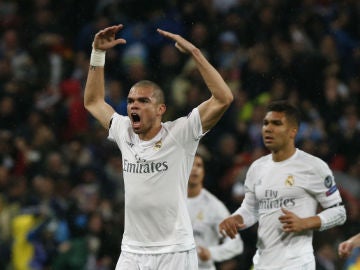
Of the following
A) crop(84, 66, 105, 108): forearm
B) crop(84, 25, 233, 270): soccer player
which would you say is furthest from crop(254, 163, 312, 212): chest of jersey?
crop(84, 66, 105, 108): forearm

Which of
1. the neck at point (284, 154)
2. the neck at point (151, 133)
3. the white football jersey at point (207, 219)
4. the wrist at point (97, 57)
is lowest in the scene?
the white football jersey at point (207, 219)

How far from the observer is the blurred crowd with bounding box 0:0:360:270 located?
1083cm

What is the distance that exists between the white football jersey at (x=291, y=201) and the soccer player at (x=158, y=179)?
0.88m

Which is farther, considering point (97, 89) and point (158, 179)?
point (97, 89)

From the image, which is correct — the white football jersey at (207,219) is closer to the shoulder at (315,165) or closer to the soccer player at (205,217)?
the soccer player at (205,217)

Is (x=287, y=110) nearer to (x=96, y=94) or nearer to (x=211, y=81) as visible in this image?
(x=211, y=81)

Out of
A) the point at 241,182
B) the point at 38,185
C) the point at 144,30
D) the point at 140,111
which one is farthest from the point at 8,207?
the point at 140,111

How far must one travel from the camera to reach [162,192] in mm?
6238

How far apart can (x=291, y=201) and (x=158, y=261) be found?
1324 millimetres

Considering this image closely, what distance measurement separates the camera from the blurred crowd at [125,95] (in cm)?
1083

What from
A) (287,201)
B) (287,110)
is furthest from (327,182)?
(287,110)

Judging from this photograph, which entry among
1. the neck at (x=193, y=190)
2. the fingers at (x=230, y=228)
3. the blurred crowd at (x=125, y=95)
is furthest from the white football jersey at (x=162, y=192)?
the blurred crowd at (x=125, y=95)

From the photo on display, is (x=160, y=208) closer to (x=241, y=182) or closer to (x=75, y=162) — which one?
(x=241, y=182)

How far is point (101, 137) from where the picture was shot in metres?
12.5
